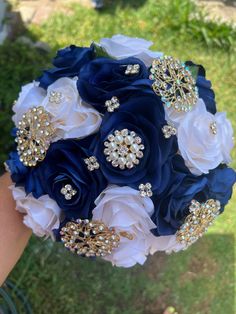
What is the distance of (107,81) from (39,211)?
Result: 378mm

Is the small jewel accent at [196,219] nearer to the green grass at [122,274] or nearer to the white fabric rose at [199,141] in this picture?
the white fabric rose at [199,141]

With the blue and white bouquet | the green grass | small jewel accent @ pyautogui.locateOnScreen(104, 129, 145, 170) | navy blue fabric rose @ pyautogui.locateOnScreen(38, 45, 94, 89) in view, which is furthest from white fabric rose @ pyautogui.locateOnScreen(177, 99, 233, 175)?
the green grass

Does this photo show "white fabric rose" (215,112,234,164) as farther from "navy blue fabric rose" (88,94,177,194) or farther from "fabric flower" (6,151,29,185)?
"fabric flower" (6,151,29,185)

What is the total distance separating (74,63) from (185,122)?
350 mm

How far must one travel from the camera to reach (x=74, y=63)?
4.17 feet

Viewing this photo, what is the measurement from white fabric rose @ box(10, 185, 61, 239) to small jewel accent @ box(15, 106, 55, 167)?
3.7 inches

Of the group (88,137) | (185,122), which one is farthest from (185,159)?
(88,137)

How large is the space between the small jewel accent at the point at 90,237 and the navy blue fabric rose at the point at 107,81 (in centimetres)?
29

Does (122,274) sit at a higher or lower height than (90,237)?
lower

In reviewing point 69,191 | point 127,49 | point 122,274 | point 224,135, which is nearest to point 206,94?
point 224,135

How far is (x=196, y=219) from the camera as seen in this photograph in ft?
4.05

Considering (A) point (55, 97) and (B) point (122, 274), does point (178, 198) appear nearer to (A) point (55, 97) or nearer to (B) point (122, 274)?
(A) point (55, 97)

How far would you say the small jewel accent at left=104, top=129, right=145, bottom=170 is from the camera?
109 centimetres

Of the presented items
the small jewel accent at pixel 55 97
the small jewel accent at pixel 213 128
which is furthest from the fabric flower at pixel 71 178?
the small jewel accent at pixel 213 128
